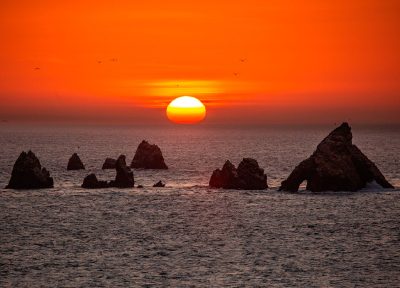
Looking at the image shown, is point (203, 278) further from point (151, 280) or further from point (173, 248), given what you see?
point (173, 248)

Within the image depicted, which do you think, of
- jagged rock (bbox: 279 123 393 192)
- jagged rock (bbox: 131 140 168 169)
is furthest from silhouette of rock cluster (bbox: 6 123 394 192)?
jagged rock (bbox: 131 140 168 169)

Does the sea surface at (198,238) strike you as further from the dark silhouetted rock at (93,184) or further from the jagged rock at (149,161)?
the jagged rock at (149,161)

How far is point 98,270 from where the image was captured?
110ft

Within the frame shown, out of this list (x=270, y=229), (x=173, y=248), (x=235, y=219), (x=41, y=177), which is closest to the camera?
(x=173, y=248)

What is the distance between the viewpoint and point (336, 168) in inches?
2662

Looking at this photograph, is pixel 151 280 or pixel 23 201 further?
pixel 23 201

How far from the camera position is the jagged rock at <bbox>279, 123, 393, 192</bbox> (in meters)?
67.6

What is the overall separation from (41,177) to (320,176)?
3245cm

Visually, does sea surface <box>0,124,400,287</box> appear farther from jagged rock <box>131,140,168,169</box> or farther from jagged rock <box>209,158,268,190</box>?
jagged rock <box>131,140,168,169</box>

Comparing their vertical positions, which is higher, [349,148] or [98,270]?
[349,148]

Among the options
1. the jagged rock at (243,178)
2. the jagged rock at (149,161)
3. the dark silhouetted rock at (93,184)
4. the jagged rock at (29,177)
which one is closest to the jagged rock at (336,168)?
the jagged rock at (243,178)

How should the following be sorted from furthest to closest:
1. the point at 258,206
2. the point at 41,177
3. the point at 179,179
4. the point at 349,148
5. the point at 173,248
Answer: the point at 179,179 → the point at 41,177 → the point at 349,148 → the point at 258,206 → the point at 173,248

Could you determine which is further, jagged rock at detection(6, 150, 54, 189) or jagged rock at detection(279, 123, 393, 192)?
jagged rock at detection(6, 150, 54, 189)

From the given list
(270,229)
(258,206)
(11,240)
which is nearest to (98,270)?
(11,240)
